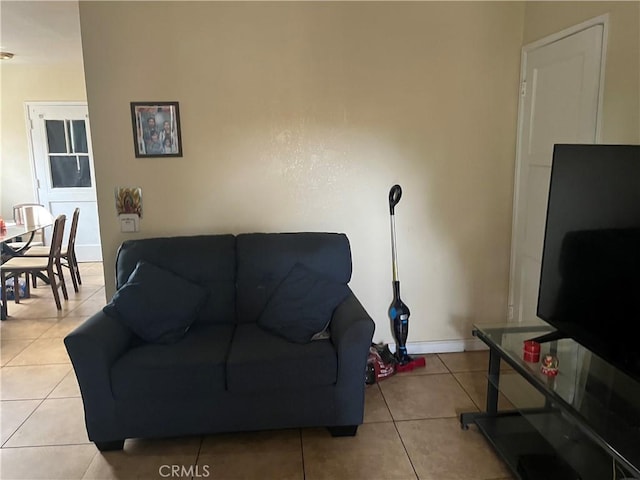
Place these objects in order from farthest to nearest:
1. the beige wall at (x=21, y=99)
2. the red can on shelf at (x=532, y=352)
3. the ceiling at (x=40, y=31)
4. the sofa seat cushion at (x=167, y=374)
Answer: the beige wall at (x=21, y=99), the ceiling at (x=40, y=31), the sofa seat cushion at (x=167, y=374), the red can on shelf at (x=532, y=352)

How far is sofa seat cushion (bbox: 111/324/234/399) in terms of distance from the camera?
7.19 feet

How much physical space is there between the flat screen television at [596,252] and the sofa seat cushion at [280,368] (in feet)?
3.52

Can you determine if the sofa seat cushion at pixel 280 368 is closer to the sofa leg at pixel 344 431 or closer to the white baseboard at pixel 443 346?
the sofa leg at pixel 344 431

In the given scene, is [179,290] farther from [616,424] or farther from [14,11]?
[14,11]

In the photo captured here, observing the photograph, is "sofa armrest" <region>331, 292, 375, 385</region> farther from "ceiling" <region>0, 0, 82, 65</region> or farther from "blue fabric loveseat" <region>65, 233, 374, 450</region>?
"ceiling" <region>0, 0, 82, 65</region>

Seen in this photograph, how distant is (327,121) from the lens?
10.0 feet

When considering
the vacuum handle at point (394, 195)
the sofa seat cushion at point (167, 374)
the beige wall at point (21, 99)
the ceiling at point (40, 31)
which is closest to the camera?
the sofa seat cushion at point (167, 374)

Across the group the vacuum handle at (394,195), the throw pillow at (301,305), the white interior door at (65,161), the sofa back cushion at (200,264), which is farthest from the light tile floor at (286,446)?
the white interior door at (65,161)

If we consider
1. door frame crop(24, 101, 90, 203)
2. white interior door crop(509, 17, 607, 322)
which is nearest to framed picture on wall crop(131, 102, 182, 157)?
white interior door crop(509, 17, 607, 322)

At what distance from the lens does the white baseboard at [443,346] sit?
11.1 ft

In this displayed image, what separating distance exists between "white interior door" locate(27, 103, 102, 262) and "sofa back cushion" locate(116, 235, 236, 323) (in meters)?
4.12

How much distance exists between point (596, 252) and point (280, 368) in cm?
148

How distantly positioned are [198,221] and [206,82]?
0.89 m

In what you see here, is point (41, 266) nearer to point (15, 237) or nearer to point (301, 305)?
point (15, 237)
